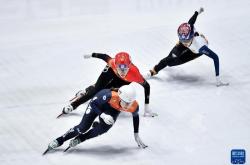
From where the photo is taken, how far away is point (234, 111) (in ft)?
38.9

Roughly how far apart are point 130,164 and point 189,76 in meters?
2.83

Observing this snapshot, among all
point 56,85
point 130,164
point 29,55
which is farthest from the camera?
point 29,55

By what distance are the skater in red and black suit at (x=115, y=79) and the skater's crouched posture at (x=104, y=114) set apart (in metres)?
0.75

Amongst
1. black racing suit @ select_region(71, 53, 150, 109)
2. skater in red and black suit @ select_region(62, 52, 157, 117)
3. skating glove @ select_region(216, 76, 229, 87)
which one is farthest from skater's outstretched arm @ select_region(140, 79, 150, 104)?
skating glove @ select_region(216, 76, 229, 87)

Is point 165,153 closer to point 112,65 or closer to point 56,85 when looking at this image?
point 112,65

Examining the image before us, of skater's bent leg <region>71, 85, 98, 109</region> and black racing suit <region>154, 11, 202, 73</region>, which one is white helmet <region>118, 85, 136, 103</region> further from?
black racing suit <region>154, 11, 202, 73</region>

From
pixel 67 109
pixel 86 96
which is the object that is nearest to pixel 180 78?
pixel 86 96

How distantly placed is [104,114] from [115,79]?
1222 millimetres

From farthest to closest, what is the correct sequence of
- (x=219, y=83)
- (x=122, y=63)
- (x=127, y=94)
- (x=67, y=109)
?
(x=219, y=83) < (x=67, y=109) < (x=122, y=63) < (x=127, y=94)

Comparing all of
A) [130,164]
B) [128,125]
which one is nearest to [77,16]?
[128,125]

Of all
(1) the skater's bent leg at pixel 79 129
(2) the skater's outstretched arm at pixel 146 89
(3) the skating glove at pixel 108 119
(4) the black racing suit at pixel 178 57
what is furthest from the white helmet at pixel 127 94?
(4) the black racing suit at pixel 178 57

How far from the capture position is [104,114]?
10.7 metres

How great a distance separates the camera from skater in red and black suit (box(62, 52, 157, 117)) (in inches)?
456

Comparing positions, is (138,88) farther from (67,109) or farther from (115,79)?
(67,109)
